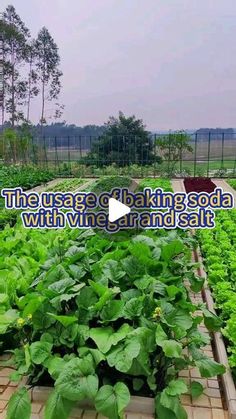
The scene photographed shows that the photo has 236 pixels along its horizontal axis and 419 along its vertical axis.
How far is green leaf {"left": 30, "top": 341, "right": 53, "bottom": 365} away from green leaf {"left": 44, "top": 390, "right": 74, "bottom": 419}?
21 centimetres

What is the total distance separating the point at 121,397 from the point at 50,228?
2.74 m

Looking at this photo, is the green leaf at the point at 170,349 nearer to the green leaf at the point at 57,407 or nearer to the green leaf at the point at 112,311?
the green leaf at the point at 112,311

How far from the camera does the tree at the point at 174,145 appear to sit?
11.0 m

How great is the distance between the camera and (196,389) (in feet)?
6.06

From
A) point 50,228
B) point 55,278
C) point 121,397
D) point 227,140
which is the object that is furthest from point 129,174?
point 121,397

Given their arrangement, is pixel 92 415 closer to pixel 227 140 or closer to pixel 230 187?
pixel 230 187

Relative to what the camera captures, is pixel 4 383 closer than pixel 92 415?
No

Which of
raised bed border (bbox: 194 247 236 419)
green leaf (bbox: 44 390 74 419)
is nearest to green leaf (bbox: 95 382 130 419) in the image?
green leaf (bbox: 44 390 74 419)

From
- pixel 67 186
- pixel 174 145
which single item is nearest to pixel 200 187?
pixel 174 145

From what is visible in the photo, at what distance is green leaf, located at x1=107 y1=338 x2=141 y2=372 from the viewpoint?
5.51ft

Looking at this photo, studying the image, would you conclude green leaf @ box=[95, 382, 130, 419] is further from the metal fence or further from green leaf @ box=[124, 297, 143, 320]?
the metal fence

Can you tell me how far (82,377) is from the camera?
1.66 m

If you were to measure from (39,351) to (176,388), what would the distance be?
0.65 metres

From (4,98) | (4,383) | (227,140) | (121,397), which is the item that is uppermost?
(4,98)
